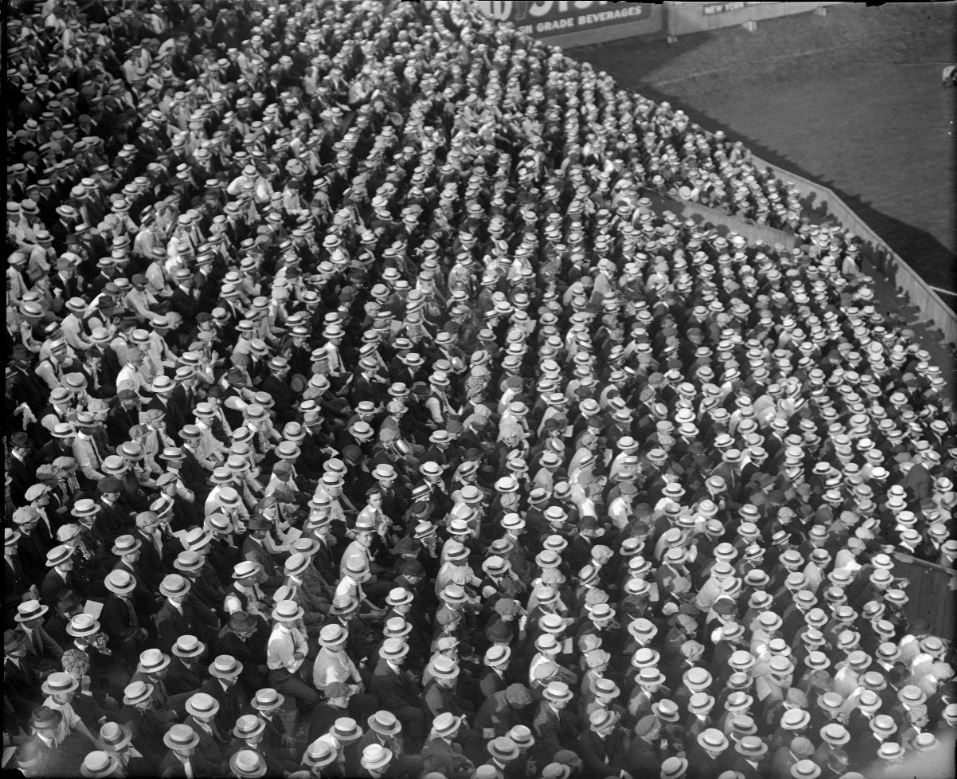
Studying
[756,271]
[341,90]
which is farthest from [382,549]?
[341,90]

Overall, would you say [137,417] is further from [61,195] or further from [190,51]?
[190,51]

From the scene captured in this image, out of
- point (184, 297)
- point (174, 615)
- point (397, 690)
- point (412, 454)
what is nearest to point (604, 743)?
point (397, 690)

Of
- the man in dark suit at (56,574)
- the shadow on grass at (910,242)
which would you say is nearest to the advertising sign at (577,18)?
the shadow on grass at (910,242)

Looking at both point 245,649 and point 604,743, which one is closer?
point 604,743

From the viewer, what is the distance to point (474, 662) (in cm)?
980

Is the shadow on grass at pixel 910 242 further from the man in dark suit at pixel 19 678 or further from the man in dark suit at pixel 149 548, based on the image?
the man in dark suit at pixel 19 678

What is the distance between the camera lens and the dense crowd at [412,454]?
351 inches

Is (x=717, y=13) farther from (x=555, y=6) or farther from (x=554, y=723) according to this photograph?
(x=554, y=723)

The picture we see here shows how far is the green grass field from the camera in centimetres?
2762

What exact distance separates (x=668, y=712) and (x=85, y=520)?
211 inches

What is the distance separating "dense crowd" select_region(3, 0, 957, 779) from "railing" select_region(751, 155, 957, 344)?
0.91 meters

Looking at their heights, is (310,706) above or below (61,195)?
below

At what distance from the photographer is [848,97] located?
115 ft

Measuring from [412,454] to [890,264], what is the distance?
13704 mm
